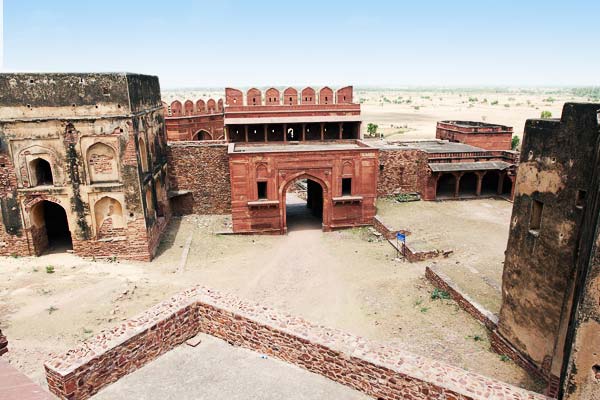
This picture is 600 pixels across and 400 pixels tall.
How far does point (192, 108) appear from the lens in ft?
95.8

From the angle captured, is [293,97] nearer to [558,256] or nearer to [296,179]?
[296,179]

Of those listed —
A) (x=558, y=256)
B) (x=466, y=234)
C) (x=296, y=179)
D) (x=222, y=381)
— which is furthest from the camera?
(x=296, y=179)

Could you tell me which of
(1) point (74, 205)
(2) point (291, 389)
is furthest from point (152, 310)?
(1) point (74, 205)

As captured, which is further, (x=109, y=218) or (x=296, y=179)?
(x=296, y=179)

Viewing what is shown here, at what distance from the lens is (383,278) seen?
1470cm

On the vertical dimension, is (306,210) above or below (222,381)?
below

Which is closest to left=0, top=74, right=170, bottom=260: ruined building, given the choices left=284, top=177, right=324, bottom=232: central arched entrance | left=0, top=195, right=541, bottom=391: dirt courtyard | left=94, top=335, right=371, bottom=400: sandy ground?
left=0, top=195, right=541, bottom=391: dirt courtyard

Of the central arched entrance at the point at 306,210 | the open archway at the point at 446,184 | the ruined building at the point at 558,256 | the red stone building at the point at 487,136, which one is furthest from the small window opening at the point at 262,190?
the red stone building at the point at 487,136

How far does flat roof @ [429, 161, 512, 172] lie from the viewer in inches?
890

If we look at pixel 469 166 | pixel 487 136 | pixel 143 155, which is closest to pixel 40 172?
pixel 143 155

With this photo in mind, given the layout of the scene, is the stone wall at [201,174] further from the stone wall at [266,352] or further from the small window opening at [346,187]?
the stone wall at [266,352]

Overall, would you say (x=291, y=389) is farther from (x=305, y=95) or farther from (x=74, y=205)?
(x=305, y=95)

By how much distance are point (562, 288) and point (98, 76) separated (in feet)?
49.0

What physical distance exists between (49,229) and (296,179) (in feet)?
35.0
